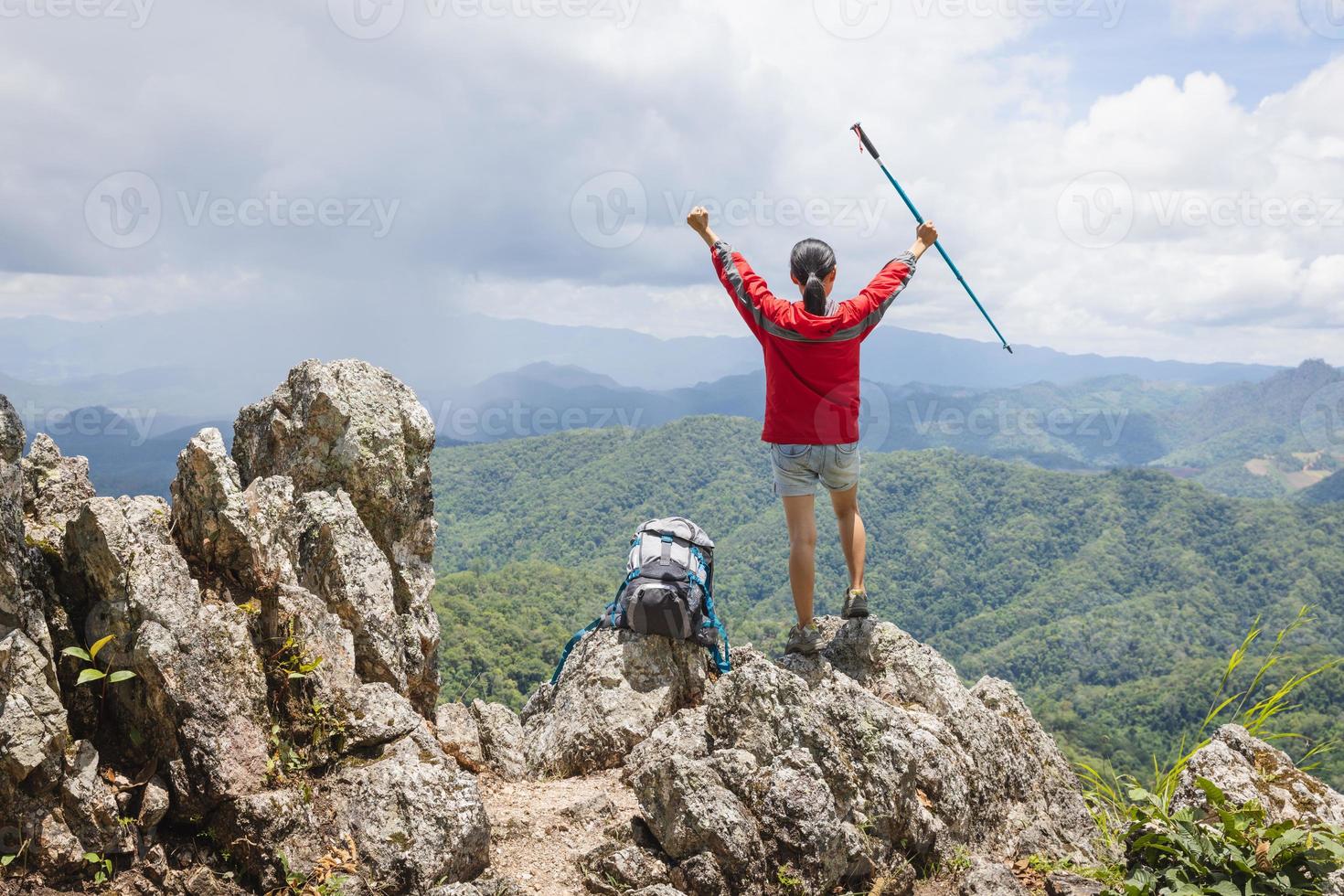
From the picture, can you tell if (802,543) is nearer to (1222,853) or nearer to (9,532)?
(1222,853)

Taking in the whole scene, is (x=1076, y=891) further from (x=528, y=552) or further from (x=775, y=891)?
(x=528, y=552)

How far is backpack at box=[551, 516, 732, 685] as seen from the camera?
24.8 ft

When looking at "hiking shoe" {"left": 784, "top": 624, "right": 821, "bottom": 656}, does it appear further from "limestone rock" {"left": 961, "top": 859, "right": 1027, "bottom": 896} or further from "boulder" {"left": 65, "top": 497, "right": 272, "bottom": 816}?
"boulder" {"left": 65, "top": 497, "right": 272, "bottom": 816}

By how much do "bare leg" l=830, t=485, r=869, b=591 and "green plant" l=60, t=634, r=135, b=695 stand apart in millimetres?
5388

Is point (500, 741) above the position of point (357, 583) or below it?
below

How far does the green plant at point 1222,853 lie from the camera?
4.02 metres

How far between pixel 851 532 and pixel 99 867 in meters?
5.85

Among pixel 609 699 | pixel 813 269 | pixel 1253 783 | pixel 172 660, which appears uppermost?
pixel 813 269

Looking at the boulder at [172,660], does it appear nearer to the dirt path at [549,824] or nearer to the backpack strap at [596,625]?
the dirt path at [549,824]

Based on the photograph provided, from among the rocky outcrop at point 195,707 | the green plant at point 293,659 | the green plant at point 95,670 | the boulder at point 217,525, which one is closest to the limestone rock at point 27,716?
the rocky outcrop at point 195,707

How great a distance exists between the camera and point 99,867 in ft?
13.2

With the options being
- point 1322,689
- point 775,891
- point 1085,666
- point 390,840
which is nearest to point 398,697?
point 390,840

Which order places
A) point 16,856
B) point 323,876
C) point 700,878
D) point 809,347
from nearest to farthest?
1. point 16,856
2. point 323,876
3. point 700,878
4. point 809,347

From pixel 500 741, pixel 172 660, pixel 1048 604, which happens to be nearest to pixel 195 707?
pixel 172 660
